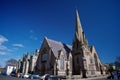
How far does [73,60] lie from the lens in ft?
145

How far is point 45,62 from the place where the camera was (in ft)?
138

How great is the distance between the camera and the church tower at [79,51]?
38634 millimetres

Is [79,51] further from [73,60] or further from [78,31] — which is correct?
[78,31]

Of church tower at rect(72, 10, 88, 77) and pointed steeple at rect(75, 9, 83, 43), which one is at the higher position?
pointed steeple at rect(75, 9, 83, 43)

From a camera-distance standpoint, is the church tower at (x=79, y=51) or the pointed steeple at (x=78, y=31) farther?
the pointed steeple at (x=78, y=31)

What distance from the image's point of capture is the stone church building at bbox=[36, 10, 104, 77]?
37.8m

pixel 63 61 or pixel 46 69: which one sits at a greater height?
pixel 63 61

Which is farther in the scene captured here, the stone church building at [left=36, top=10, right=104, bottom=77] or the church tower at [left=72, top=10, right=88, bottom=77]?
the church tower at [left=72, top=10, right=88, bottom=77]

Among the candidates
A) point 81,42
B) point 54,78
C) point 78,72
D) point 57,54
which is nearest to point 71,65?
point 78,72

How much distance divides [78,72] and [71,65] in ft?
11.8

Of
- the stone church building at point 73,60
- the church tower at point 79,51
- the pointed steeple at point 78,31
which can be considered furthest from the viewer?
the pointed steeple at point 78,31

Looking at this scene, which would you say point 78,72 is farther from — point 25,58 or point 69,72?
point 25,58

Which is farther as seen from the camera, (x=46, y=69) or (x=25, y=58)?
(x=25, y=58)

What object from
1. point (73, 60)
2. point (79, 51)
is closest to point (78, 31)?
point (79, 51)
